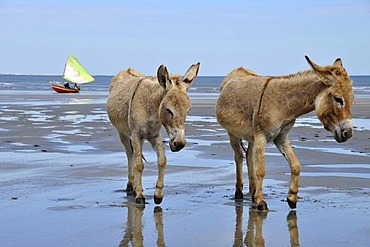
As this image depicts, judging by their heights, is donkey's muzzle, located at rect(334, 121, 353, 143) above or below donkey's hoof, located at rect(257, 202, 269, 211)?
above

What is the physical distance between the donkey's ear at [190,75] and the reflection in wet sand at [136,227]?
1614 millimetres

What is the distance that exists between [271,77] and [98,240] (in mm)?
3824

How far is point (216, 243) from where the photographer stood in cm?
718

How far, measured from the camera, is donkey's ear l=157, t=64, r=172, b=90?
9.03 meters

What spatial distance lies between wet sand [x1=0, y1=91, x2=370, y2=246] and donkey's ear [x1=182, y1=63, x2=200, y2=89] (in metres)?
1.54

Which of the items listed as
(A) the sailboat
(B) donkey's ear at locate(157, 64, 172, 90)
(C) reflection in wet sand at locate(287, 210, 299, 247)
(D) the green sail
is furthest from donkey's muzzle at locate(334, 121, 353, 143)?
(D) the green sail

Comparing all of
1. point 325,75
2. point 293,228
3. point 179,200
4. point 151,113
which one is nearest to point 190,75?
point 151,113

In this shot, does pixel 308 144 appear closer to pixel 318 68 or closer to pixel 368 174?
pixel 368 174

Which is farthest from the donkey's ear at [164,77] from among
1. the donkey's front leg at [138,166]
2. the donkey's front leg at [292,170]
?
the donkey's front leg at [292,170]

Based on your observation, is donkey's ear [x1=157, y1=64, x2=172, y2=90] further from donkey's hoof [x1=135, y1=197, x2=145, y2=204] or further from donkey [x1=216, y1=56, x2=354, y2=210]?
donkey's hoof [x1=135, y1=197, x2=145, y2=204]

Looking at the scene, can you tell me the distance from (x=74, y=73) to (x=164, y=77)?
65066 millimetres

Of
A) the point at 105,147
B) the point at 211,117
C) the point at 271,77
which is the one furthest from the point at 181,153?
the point at 211,117

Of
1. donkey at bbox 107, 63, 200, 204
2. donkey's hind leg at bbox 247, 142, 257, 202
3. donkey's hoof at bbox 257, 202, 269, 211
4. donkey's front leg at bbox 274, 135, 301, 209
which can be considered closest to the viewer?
donkey at bbox 107, 63, 200, 204

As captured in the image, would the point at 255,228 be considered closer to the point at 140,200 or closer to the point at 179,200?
the point at 179,200
